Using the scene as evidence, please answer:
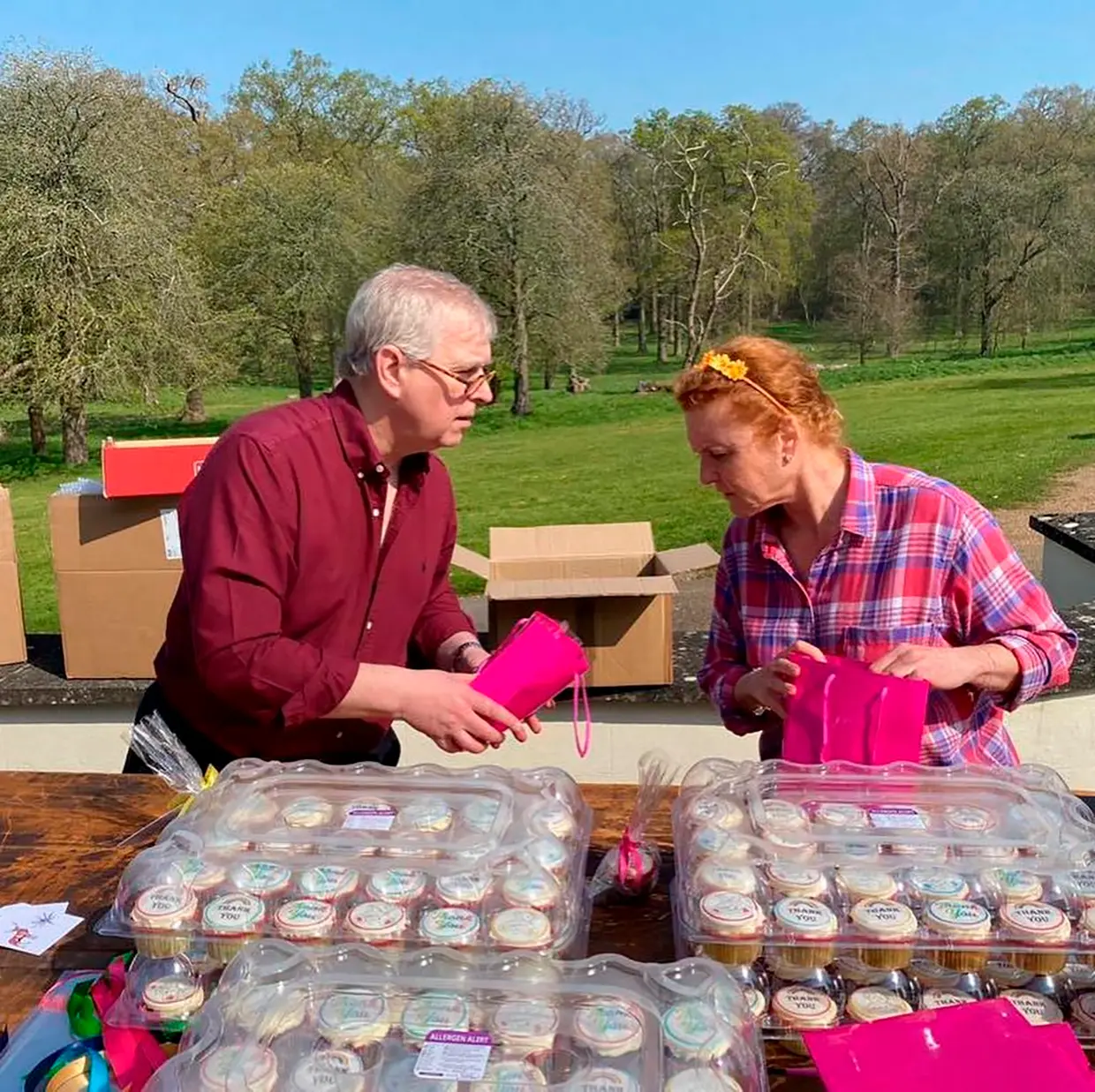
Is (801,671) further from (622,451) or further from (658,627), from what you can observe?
(622,451)

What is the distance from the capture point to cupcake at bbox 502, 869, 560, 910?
130 centimetres

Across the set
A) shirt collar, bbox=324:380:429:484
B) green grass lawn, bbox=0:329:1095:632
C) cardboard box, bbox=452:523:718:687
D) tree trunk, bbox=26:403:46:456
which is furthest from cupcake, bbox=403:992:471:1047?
tree trunk, bbox=26:403:46:456

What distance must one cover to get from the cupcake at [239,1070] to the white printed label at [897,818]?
84cm

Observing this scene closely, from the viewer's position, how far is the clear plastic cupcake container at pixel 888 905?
3.93 ft

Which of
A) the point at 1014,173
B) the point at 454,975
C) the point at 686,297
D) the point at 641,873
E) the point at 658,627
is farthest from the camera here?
the point at 1014,173

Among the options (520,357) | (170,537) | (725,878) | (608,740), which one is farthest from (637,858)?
(520,357)

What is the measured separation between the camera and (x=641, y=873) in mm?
1556

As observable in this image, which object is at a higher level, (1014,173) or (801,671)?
(1014,173)

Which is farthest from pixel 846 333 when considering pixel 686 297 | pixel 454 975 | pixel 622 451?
pixel 454 975

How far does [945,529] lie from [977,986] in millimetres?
953

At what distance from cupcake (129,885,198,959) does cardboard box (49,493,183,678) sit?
195 centimetres

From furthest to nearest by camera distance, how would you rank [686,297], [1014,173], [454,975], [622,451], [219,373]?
[1014,173], [686,297], [219,373], [622,451], [454,975]

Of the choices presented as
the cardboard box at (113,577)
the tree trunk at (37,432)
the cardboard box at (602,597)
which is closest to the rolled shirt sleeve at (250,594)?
the cardboard box at (602,597)

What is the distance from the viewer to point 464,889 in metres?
1.30
